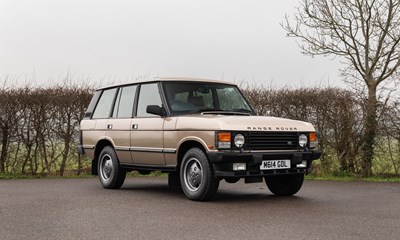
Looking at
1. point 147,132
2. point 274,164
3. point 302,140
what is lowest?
point 274,164

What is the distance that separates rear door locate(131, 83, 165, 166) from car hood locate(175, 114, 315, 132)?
1.98 feet

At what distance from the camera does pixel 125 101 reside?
388 inches

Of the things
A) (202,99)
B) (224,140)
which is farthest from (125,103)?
(224,140)

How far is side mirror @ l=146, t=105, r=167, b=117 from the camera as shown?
855cm

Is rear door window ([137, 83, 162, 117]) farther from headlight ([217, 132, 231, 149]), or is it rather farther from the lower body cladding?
the lower body cladding

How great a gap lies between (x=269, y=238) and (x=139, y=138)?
14.0 ft

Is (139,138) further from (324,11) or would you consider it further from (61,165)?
(324,11)

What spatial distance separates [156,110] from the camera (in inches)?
337

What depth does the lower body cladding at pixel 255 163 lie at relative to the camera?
25.1ft

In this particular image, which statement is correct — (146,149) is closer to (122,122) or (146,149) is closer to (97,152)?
(122,122)

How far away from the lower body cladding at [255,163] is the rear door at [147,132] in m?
1.37

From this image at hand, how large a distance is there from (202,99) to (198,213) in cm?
264

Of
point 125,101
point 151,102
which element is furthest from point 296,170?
point 125,101

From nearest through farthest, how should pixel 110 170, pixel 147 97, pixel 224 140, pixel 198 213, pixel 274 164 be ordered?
1. pixel 198 213
2. pixel 224 140
3. pixel 274 164
4. pixel 147 97
5. pixel 110 170
